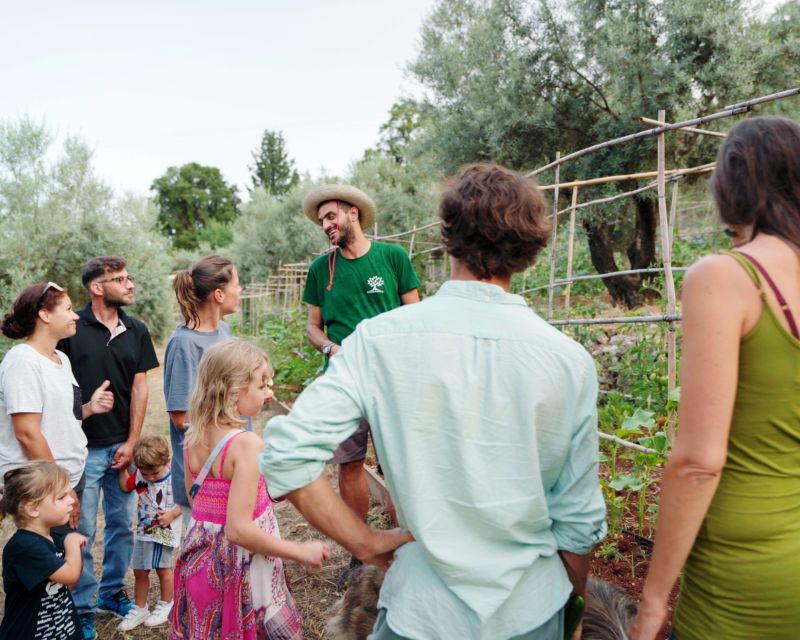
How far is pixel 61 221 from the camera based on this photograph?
40.2 feet

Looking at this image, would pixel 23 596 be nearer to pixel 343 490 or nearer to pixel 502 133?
Result: pixel 343 490

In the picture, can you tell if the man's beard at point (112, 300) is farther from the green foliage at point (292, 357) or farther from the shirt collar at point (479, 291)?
the green foliage at point (292, 357)

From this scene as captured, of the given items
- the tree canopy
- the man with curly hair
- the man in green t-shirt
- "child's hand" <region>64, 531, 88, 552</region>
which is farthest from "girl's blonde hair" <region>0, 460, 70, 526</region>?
the tree canopy

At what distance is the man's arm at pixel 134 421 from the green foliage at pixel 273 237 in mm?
17806

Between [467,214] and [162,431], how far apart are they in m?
7.16

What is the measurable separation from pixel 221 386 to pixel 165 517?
4.83 feet

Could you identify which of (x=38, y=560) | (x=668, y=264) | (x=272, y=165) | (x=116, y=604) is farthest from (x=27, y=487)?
(x=272, y=165)

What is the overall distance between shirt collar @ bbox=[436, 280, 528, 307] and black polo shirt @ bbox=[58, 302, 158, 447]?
8.82ft

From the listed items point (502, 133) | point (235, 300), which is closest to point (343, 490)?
point (235, 300)

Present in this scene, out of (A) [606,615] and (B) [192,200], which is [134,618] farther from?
(B) [192,200]

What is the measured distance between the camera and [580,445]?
1220 mm

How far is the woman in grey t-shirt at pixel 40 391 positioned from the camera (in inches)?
107

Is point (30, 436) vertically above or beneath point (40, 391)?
beneath

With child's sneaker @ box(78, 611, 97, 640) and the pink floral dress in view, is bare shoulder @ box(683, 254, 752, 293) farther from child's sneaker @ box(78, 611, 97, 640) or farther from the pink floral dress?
child's sneaker @ box(78, 611, 97, 640)
